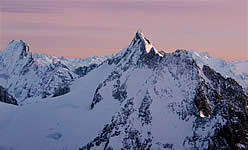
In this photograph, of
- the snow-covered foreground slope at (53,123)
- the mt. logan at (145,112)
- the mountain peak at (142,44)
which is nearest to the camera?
the mt. logan at (145,112)

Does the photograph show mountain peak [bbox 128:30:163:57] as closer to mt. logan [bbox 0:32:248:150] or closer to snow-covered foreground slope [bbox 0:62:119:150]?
mt. logan [bbox 0:32:248:150]

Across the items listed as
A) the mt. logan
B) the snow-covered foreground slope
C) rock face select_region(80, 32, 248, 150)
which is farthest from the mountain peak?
the snow-covered foreground slope

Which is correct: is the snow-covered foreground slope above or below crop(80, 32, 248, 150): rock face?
below

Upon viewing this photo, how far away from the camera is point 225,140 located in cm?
5684

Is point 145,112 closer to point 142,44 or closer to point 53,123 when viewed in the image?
point 142,44

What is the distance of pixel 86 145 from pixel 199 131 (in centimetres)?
3684

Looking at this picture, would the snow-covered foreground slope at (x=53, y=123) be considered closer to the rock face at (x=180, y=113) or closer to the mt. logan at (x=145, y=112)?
the mt. logan at (x=145, y=112)

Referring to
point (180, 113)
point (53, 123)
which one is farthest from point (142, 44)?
point (180, 113)

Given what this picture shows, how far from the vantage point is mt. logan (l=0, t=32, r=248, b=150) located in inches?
2447

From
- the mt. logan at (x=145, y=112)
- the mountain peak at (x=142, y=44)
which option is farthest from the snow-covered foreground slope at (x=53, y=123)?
the mountain peak at (x=142, y=44)

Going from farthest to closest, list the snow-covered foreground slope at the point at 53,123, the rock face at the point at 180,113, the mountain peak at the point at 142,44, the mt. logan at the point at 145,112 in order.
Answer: the mountain peak at the point at 142,44
the snow-covered foreground slope at the point at 53,123
the mt. logan at the point at 145,112
the rock face at the point at 180,113

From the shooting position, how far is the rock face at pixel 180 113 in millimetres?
59312

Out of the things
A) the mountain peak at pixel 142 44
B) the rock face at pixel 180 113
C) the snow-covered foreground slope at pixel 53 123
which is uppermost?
the mountain peak at pixel 142 44

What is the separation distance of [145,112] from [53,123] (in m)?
42.9
